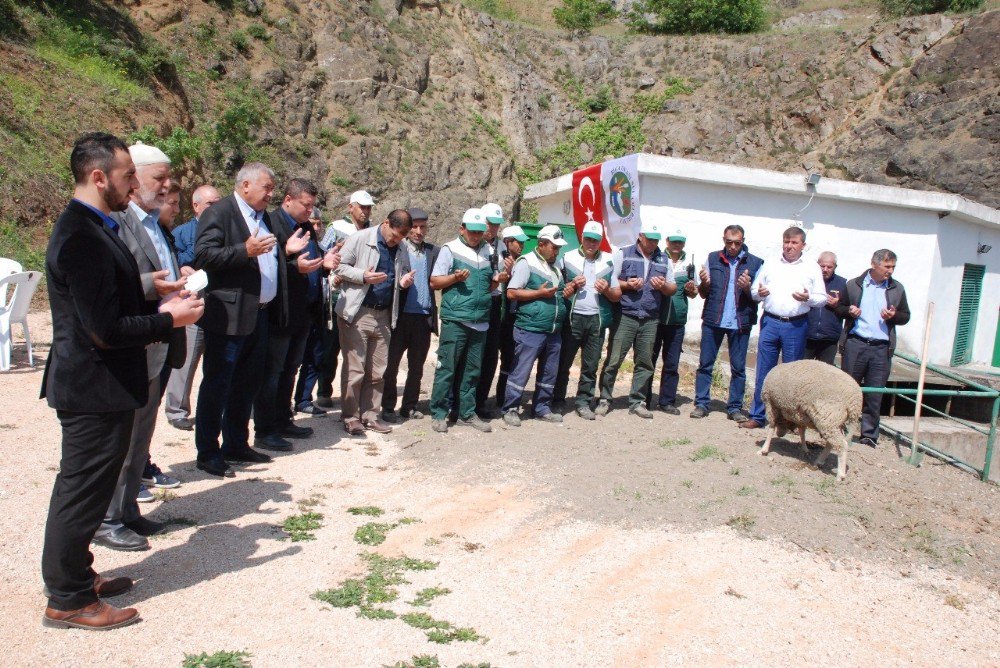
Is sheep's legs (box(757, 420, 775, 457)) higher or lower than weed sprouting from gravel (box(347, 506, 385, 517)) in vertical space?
higher

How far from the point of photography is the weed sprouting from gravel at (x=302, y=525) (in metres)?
4.81

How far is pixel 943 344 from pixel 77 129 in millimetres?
18740

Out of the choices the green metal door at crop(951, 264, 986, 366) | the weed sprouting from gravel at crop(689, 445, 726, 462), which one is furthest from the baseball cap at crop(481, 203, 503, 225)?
the green metal door at crop(951, 264, 986, 366)

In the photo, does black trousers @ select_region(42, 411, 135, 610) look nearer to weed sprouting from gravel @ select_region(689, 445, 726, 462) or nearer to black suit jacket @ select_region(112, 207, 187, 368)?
black suit jacket @ select_region(112, 207, 187, 368)

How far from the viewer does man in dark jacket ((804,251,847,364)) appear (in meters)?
8.36

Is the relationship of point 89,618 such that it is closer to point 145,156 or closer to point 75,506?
point 75,506

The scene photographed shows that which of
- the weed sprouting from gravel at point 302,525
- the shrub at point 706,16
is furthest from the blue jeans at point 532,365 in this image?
the shrub at point 706,16

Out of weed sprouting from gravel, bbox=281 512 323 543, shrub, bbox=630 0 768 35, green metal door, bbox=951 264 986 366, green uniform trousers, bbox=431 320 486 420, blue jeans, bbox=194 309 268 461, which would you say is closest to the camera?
weed sprouting from gravel, bbox=281 512 323 543

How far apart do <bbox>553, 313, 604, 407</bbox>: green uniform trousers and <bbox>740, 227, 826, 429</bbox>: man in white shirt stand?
1761 mm

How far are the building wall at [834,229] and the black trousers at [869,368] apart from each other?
4727 mm

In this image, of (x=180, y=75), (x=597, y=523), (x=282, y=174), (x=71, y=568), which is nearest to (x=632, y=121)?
(x=282, y=174)

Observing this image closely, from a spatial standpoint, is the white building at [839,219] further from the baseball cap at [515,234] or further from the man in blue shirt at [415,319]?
the man in blue shirt at [415,319]

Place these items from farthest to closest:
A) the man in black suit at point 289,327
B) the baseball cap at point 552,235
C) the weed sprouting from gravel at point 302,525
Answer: the baseball cap at point 552,235
the man in black suit at point 289,327
the weed sprouting from gravel at point 302,525

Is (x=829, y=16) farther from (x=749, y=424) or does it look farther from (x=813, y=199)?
(x=749, y=424)
